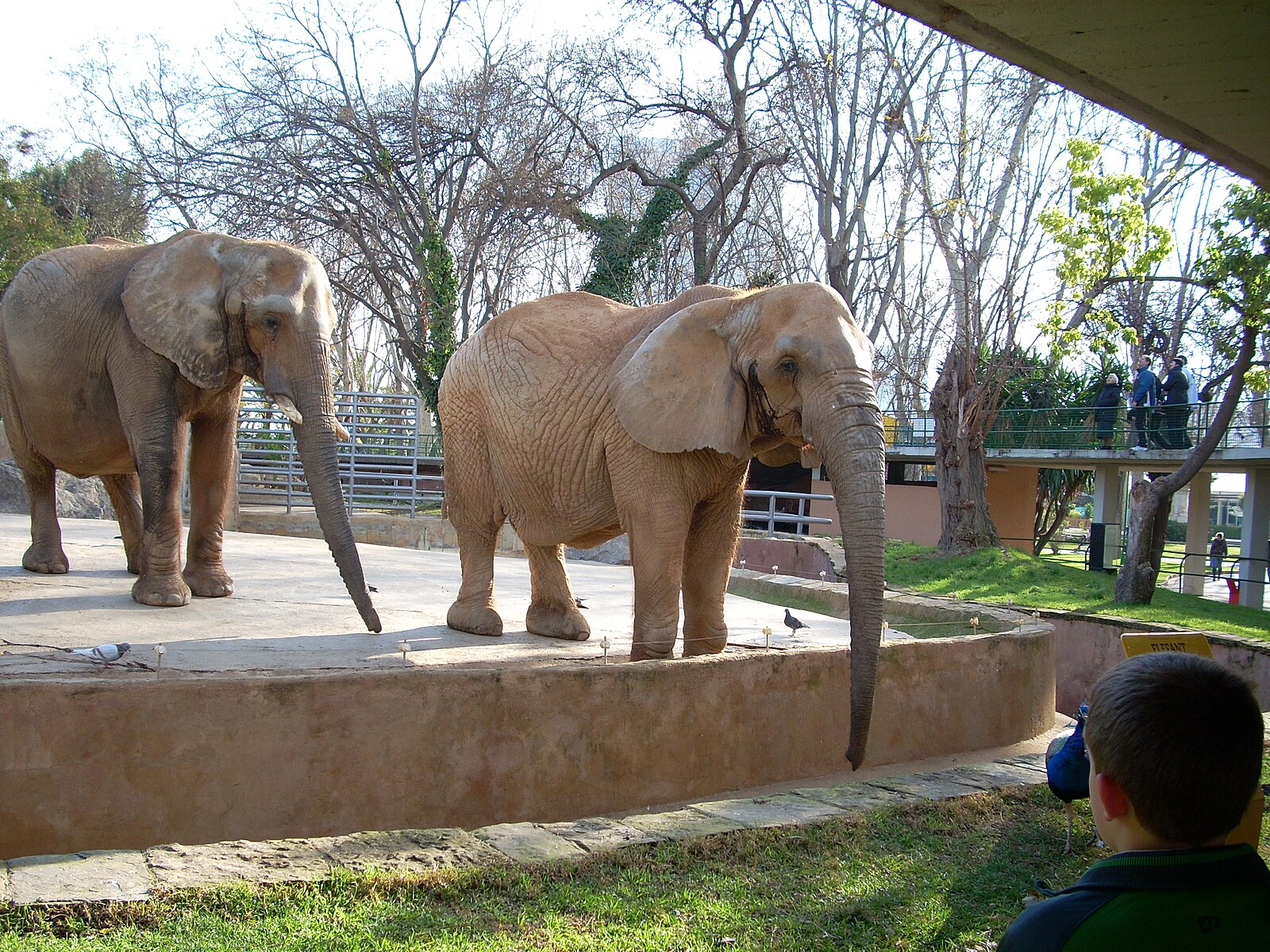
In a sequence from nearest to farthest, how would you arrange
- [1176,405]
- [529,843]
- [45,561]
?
[529,843], [45,561], [1176,405]

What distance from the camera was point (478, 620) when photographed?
24.7ft

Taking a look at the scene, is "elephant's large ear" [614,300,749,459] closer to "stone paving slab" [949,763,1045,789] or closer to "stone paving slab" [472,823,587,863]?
"stone paving slab" [949,763,1045,789]

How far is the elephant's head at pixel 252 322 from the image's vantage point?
7219 millimetres

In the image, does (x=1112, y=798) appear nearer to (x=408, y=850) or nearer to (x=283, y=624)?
(x=408, y=850)

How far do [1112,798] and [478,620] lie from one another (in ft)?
19.3

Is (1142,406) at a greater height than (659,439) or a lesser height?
greater

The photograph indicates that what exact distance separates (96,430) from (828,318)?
17.6 ft

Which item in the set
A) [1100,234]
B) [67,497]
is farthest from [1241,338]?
[67,497]

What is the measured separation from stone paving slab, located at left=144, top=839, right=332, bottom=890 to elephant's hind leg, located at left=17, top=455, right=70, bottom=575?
575 cm

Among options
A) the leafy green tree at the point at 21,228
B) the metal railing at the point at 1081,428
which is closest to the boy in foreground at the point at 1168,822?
the metal railing at the point at 1081,428

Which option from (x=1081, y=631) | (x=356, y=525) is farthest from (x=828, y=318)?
(x=356, y=525)

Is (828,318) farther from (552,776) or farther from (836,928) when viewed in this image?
(836,928)

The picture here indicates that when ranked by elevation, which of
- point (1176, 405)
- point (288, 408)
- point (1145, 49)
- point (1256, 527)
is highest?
point (1176, 405)

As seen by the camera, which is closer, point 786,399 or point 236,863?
point 236,863
